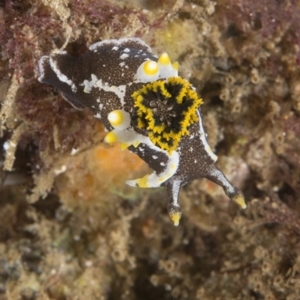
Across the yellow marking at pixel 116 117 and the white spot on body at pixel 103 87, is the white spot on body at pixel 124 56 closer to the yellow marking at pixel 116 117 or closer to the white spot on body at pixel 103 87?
the white spot on body at pixel 103 87

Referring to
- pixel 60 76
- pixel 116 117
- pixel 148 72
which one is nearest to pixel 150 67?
pixel 148 72

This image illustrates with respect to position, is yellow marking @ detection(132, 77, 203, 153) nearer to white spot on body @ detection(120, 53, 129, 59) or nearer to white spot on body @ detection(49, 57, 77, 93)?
white spot on body @ detection(120, 53, 129, 59)

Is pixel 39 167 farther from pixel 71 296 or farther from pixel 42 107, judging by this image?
pixel 71 296

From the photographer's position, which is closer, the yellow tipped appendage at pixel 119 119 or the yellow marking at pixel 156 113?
the yellow marking at pixel 156 113

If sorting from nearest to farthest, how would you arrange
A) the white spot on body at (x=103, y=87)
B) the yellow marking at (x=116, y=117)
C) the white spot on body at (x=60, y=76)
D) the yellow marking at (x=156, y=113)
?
the yellow marking at (x=156, y=113)
the yellow marking at (x=116, y=117)
the white spot on body at (x=103, y=87)
the white spot on body at (x=60, y=76)

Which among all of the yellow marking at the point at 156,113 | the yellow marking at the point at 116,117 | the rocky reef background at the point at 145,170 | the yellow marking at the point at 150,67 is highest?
the yellow marking at the point at 150,67

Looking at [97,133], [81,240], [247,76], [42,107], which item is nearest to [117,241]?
[81,240]

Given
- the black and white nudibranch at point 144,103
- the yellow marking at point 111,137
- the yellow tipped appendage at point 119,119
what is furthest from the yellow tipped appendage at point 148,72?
the yellow marking at point 111,137
